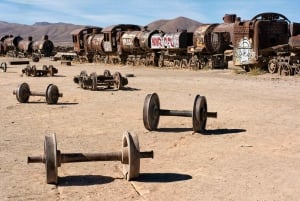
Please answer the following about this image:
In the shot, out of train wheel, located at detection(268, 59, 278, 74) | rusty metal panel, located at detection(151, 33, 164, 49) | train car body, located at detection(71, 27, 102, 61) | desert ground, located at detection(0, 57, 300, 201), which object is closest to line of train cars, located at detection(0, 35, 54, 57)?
Result: train car body, located at detection(71, 27, 102, 61)

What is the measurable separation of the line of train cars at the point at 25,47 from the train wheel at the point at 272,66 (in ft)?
118

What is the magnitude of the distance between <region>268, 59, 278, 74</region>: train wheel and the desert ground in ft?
27.0

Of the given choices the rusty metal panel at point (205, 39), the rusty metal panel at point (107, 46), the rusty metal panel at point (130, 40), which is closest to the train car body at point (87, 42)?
the rusty metal panel at point (107, 46)

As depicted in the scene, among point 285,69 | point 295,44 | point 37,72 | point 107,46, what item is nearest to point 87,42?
point 107,46

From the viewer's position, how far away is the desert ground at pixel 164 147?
583 centimetres

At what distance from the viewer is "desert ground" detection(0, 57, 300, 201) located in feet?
19.1

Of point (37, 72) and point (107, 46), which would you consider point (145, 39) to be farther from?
point (37, 72)

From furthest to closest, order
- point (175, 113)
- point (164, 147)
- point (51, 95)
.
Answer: point (51, 95), point (175, 113), point (164, 147)

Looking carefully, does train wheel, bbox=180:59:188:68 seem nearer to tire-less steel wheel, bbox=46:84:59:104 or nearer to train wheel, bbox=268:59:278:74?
train wheel, bbox=268:59:278:74

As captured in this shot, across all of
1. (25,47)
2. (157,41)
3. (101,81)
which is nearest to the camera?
(101,81)

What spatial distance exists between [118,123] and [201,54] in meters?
21.1

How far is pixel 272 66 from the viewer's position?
79.0 ft

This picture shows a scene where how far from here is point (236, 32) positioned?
26.3 m

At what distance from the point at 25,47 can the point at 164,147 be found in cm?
5107
